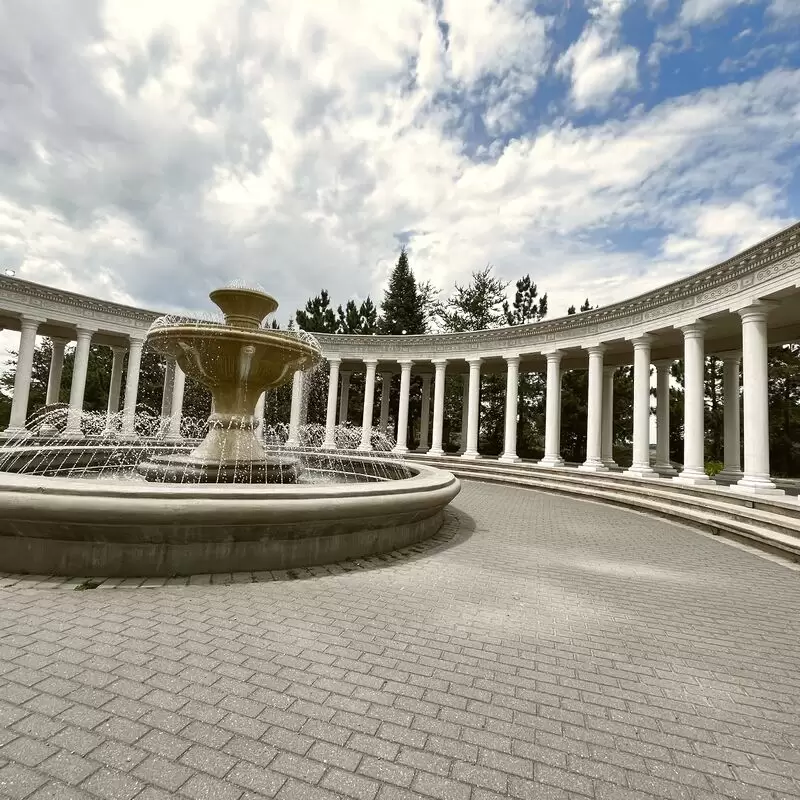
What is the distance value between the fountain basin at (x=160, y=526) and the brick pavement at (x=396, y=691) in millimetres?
459

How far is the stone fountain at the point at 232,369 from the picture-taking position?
32.8 ft

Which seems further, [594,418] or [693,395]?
[594,418]

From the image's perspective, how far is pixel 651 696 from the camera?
3.66 m

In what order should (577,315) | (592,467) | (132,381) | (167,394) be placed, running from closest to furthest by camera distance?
(592,467), (577,315), (132,381), (167,394)

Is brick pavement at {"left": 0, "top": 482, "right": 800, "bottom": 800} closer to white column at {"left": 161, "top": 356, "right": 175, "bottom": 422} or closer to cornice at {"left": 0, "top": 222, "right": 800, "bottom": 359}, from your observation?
cornice at {"left": 0, "top": 222, "right": 800, "bottom": 359}

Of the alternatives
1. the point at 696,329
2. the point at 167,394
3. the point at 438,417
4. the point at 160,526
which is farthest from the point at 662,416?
the point at 167,394

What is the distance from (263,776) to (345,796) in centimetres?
50

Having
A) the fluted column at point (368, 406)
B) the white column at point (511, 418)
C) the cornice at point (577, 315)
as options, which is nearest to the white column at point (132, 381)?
the cornice at point (577, 315)

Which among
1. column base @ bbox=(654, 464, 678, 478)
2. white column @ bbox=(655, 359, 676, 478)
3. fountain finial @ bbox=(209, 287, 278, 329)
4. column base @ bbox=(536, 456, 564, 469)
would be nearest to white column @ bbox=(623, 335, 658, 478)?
column base @ bbox=(654, 464, 678, 478)

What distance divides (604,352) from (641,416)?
605cm

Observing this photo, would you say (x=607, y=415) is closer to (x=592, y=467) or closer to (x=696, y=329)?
(x=592, y=467)

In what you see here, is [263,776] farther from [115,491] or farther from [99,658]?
[115,491]

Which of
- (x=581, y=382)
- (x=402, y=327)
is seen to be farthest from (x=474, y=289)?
(x=581, y=382)

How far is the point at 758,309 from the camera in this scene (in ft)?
46.4
